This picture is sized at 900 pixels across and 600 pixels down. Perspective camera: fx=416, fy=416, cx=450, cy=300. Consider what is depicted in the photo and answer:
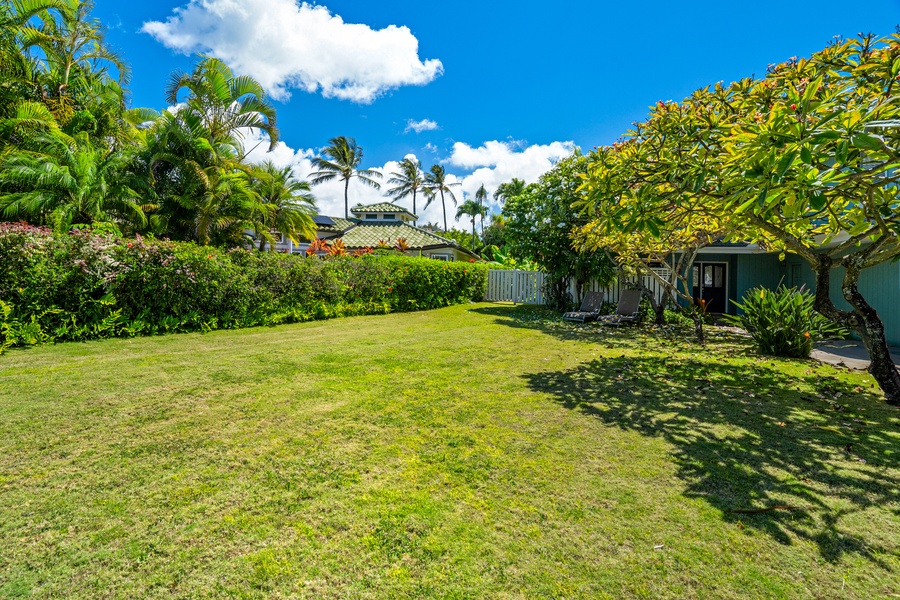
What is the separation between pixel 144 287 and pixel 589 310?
12.1 m

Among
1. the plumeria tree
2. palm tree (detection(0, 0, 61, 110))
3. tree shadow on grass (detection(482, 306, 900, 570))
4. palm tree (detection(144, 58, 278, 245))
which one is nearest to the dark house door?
tree shadow on grass (detection(482, 306, 900, 570))

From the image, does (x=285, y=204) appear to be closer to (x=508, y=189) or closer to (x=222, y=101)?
(x=222, y=101)

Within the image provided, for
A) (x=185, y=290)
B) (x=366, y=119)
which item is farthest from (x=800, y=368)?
(x=366, y=119)

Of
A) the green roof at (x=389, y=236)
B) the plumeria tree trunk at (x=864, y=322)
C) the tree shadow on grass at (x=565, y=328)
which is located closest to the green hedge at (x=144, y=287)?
the tree shadow on grass at (x=565, y=328)

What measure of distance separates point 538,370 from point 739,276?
1314 centimetres

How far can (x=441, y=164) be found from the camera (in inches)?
2053

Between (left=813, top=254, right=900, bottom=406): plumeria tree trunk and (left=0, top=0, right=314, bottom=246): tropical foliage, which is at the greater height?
(left=0, top=0, right=314, bottom=246): tropical foliage

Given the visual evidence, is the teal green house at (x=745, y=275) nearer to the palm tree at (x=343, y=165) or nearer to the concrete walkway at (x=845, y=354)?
the concrete walkway at (x=845, y=354)

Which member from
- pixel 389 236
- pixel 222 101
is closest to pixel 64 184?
pixel 222 101

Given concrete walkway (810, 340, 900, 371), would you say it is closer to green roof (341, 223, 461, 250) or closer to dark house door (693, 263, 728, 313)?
dark house door (693, 263, 728, 313)

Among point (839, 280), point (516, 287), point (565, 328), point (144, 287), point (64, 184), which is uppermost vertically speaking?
point (64, 184)

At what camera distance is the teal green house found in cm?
1112

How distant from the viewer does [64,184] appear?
11.3 m

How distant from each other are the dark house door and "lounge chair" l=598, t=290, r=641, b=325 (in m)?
4.96
